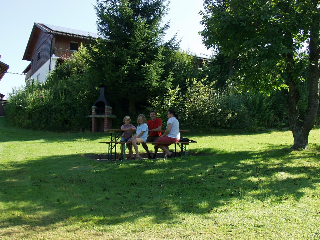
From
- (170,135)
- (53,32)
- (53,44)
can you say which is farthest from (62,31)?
(170,135)

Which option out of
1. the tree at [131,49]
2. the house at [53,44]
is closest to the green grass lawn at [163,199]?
the tree at [131,49]

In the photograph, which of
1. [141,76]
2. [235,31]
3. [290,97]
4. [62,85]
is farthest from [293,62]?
[62,85]

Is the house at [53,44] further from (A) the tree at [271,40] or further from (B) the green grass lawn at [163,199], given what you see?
(B) the green grass lawn at [163,199]

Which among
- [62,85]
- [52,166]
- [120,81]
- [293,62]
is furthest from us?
[62,85]

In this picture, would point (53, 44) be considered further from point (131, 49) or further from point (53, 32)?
point (131, 49)

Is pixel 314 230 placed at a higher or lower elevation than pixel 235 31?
lower

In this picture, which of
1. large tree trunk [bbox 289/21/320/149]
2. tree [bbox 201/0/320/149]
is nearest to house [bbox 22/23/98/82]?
tree [bbox 201/0/320/149]

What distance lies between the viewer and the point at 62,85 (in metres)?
20.6

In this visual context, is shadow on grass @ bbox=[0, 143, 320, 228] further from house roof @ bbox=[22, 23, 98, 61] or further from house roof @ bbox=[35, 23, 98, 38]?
house roof @ bbox=[35, 23, 98, 38]

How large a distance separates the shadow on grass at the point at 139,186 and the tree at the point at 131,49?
8.64 metres

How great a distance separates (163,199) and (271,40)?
5505 millimetres

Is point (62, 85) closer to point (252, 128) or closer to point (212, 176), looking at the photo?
point (252, 128)

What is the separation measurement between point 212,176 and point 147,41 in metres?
12.3

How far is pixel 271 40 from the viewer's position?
8.51 meters
